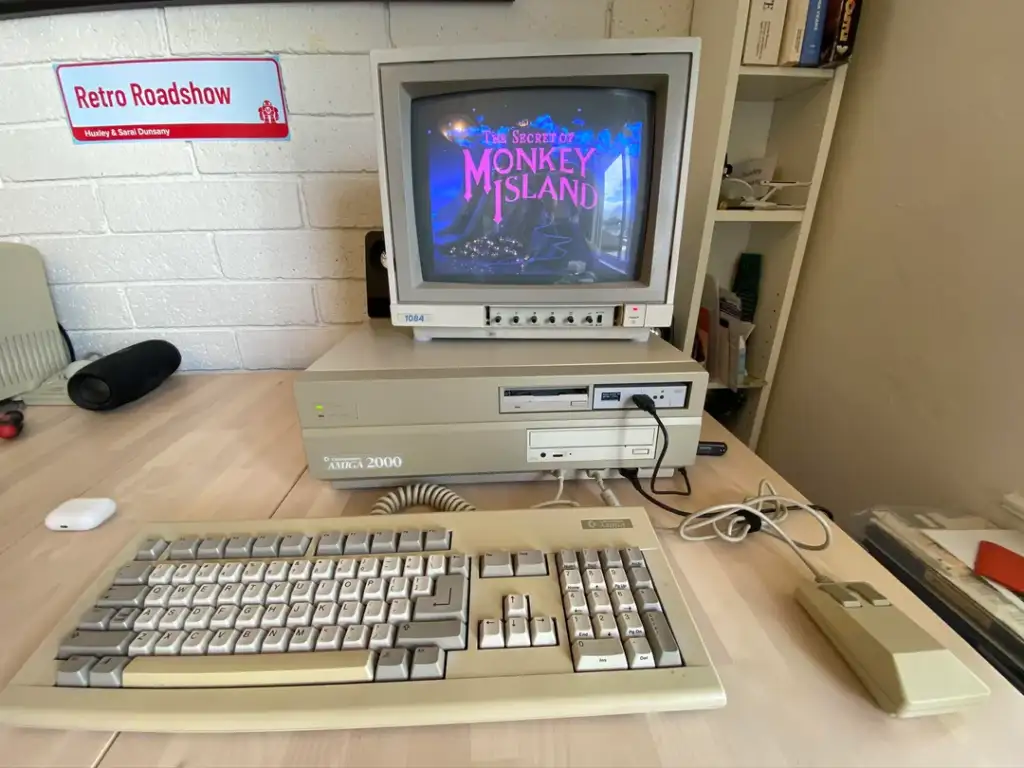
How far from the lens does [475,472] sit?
59 centimetres

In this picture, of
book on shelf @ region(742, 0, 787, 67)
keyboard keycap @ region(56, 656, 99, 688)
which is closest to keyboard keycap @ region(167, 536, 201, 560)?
keyboard keycap @ region(56, 656, 99, 688)

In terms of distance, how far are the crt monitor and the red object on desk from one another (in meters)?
0.41

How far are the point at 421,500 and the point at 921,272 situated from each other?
0.78 m

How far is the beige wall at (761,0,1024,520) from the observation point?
2.06 ft

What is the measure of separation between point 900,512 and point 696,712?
0.54m

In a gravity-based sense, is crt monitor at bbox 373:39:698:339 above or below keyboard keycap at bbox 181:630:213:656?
above

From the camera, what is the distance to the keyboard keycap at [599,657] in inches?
14.0

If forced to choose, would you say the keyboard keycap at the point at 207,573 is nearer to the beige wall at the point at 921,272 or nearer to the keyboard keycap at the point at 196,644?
the keyboard keycap at the point at 196,644

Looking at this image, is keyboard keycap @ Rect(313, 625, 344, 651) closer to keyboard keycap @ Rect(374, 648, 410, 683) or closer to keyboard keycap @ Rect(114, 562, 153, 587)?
keyboard keycap @ Rect(374, 648, 410, 683)

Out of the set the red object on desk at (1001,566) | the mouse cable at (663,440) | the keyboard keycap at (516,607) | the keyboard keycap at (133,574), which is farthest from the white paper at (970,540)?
the keyboard keycap at (133,574)

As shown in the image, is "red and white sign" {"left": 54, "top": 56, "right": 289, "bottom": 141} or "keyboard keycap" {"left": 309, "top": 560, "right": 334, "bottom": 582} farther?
"red and white sign" {"left": 54, "top": 56, "right": 289, "bottom": 141}

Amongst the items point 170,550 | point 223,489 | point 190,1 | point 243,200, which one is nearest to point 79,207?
point 243,200

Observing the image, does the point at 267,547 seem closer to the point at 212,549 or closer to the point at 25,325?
the point at 212,549

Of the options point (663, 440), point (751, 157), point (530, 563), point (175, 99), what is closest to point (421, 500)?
point (530, 563)
